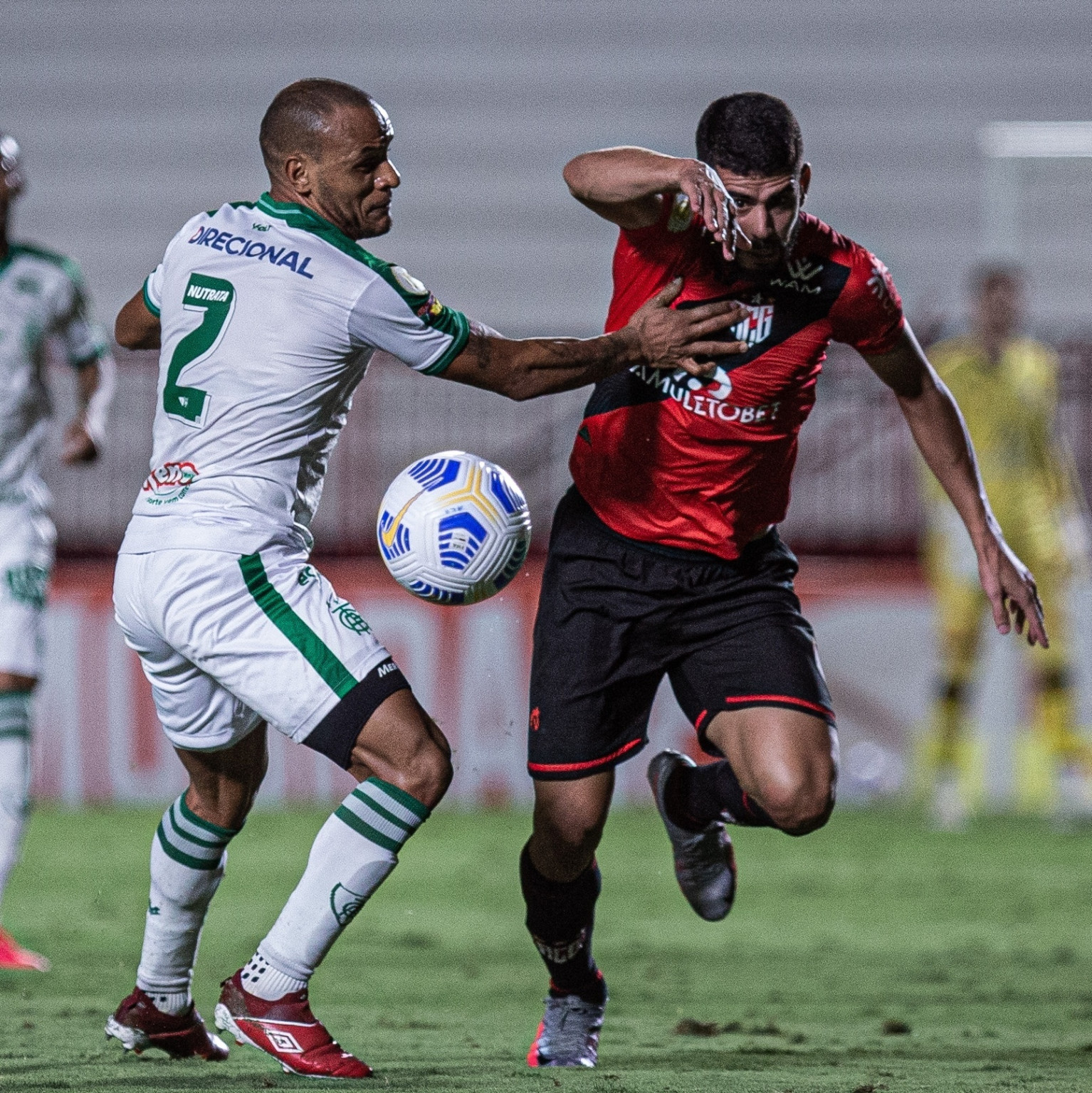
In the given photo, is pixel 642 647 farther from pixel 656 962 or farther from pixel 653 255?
pixel 656 962

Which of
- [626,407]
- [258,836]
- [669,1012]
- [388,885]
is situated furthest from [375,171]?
[258,836]

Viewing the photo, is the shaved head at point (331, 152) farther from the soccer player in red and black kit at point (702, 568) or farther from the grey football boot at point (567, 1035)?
the grey football boot at point (567, 1035)

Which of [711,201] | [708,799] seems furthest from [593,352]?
[708,799]

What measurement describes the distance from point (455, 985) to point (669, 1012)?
32.8 inches

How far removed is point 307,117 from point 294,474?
807 mm

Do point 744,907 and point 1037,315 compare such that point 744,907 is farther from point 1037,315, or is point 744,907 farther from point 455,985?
point 1037,315

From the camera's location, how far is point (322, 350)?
4277mm

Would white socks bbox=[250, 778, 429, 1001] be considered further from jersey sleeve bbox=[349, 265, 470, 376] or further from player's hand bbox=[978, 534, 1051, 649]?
player's hand bbox=[978, 534, 1051, 649]

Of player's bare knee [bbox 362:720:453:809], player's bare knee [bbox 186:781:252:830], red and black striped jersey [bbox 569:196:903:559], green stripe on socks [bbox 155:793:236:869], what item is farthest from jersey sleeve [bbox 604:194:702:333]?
green stripe on socks [bbox 155:793:236:869]

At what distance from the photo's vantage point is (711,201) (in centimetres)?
424

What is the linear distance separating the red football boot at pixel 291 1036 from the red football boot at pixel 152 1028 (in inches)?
21.1

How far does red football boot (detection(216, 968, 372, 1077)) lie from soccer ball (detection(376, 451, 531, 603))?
1.00m

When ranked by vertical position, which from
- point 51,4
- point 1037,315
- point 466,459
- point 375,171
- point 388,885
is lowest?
point 388,885

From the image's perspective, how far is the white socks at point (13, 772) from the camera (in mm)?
5852
